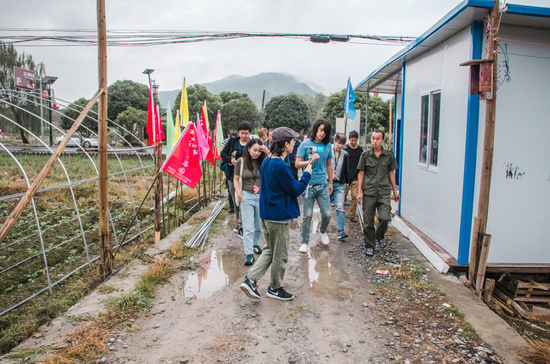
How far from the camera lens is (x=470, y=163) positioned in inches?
192

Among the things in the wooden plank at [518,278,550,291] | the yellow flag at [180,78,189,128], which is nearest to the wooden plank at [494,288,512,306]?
the wooden plank at [518,278,550,291]

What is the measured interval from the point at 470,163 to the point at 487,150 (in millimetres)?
495

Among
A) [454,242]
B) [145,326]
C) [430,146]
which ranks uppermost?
[430,146]

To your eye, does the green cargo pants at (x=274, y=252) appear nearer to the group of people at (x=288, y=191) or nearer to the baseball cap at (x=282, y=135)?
the group of people at (x=288, y=191)

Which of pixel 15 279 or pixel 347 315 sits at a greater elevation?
pixel 347 315

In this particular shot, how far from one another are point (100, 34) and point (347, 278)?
4.28 m

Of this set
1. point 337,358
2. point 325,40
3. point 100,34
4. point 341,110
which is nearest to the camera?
point 337,358

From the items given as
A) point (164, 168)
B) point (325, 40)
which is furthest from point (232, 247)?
point (325, 40)

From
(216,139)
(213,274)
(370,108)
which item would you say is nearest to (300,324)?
(213,274)

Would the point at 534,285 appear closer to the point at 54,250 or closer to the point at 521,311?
the point at 521,311

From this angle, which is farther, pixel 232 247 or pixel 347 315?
pixel 232 247

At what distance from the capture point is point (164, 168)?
6113mm

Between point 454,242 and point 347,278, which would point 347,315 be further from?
point 454,242

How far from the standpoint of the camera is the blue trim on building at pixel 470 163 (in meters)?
4.79
